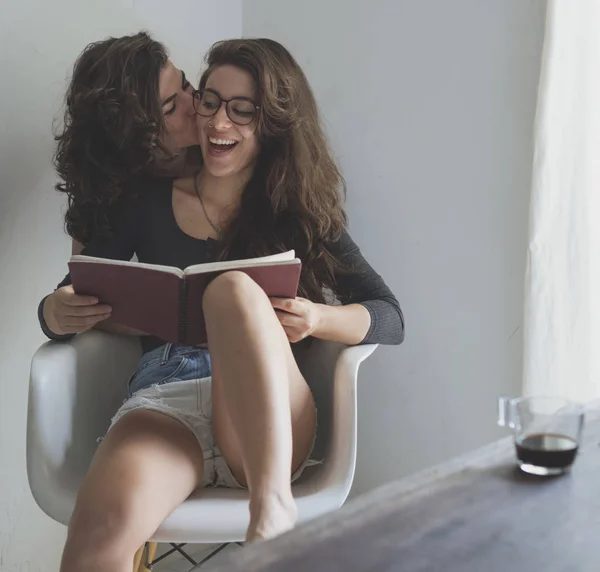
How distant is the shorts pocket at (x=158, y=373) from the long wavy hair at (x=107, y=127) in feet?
0.88

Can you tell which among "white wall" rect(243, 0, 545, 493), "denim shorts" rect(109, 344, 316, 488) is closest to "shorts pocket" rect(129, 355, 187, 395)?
"denim shorts" rect(109, 344, 316, 488)

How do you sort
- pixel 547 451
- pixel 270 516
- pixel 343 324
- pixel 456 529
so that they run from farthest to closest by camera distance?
pixel 343 324 → pixel 270 516 → pixel 547 451 → pixel 456 529

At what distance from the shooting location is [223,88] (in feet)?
4.31

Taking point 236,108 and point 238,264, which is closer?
point 238,264

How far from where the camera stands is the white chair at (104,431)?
1.05 metres

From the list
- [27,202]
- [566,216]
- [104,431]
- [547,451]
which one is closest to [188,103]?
[27,202]

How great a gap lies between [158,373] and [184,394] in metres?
0.07

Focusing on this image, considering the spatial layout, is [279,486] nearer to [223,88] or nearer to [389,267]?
[223,88]

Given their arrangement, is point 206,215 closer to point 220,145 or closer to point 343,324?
point 220,145

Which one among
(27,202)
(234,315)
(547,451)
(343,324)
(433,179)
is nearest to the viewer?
(547,451)

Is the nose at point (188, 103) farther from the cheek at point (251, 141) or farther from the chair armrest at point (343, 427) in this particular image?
the chair armrest at point (343, 427)

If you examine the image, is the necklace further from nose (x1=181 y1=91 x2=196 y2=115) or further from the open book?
the open book

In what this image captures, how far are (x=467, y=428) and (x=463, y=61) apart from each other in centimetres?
75

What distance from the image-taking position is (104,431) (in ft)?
4.21
